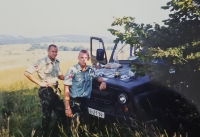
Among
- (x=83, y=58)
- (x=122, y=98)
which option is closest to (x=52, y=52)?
(x=83, y=58)

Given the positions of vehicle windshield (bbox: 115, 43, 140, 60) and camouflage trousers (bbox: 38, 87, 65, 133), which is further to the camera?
vehicle windshield (bbox: 115, 43, 140, 60)

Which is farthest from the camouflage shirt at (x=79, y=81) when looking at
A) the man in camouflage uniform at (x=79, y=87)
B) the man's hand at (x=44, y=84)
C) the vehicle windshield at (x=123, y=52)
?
the vehicle windshield at (x=123, y=52)

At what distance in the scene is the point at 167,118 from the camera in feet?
12.6

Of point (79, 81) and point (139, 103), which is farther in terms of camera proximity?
point (79, 81)

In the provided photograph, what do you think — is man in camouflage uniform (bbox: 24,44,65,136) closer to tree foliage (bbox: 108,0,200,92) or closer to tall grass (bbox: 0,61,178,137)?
tall grass (bbox: 0,61,178,137)

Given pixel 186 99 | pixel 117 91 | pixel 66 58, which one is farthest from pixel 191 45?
pixel 66 58

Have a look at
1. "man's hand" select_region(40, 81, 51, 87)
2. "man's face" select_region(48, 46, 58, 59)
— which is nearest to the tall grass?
"man's hand" select_region(40, 81, 51, 87)

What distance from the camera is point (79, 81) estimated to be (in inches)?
180

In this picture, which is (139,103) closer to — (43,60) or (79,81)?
(79,81)

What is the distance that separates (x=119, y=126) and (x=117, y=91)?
625 mm

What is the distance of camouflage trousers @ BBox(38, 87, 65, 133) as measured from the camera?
4840 millimetres

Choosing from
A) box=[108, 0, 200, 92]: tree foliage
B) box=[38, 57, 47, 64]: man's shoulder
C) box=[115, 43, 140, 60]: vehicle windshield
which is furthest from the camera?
box=[115, 43, 140, 60]: vehicle windshield

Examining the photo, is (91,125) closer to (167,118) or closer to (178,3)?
(167,118)

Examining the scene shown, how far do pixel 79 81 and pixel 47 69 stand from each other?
733 mm
